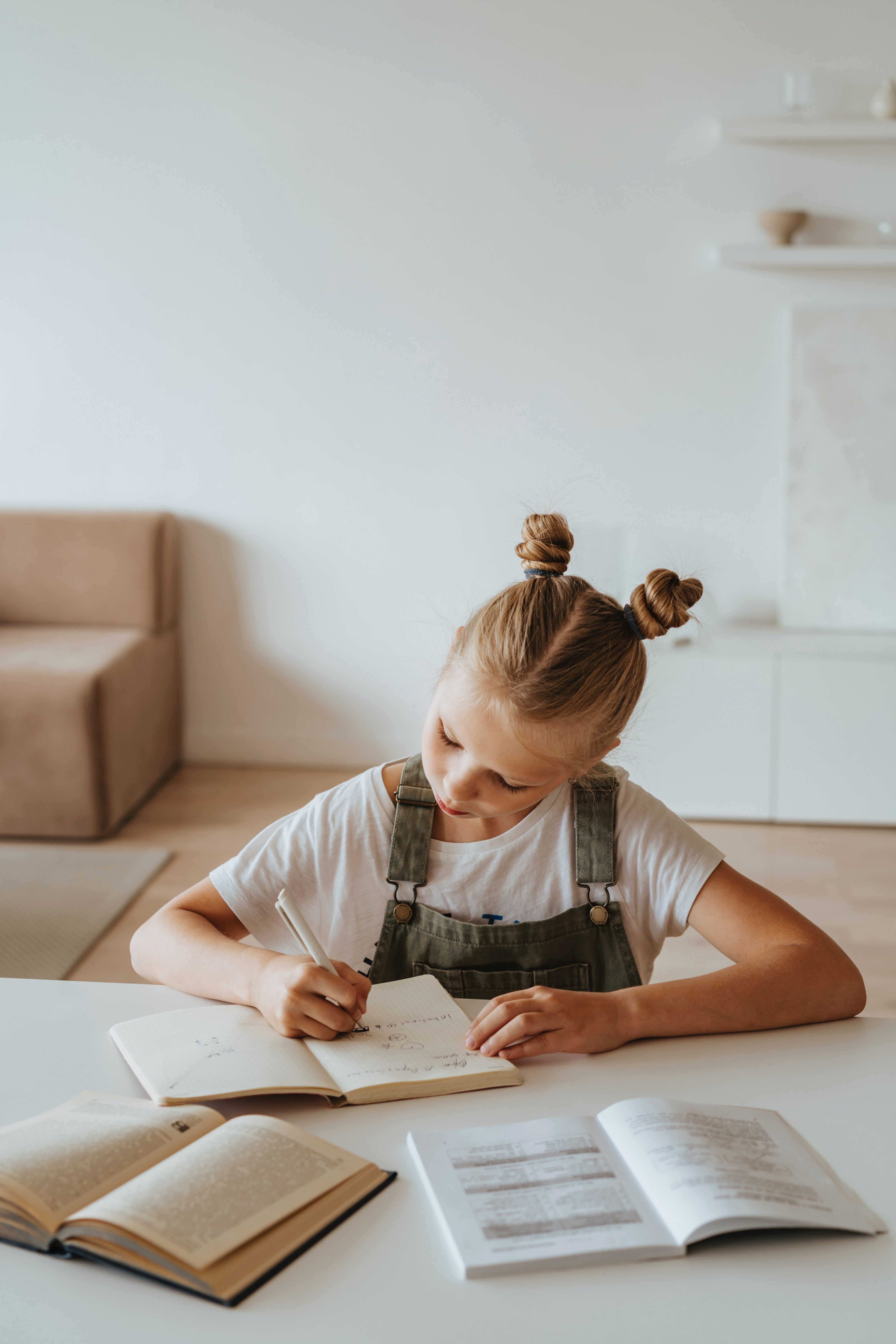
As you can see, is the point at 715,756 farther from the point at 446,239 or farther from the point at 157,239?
the point at 157,239

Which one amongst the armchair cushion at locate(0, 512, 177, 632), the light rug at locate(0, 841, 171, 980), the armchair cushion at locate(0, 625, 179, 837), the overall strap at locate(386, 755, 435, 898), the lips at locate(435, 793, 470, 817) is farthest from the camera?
the armchair cushion at locate(0, 512, 177, 632)

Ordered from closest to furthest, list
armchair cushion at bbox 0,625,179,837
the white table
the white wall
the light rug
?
the white table < the light rug < armchair cushion at bbox 0,625,179,837 < the white wall

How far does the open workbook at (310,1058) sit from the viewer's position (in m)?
0.87

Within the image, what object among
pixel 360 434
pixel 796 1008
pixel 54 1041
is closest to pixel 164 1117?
pixel 54 1041

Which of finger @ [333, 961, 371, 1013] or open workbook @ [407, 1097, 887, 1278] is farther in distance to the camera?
finger @ [333, 961, 371, 1013]

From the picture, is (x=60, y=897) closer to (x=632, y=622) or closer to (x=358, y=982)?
A: (x=358, y=982)

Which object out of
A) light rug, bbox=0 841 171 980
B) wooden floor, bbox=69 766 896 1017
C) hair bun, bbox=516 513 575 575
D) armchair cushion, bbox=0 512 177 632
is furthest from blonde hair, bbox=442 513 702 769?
armchair cushion, bbox=0 512 177 632

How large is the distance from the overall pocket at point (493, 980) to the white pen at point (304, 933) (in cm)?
20

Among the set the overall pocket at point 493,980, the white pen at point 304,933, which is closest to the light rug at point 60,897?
the overall pocket at point 493,980

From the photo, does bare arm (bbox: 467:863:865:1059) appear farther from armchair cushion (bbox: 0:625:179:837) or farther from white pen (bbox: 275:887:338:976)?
armchair cushion (bbox: 0:625:179:837)

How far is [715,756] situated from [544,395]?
3.88 feet

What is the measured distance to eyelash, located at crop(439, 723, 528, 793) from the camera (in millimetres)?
1063

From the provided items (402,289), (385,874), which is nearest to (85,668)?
(402,289)

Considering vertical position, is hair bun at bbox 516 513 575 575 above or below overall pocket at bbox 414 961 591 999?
above
